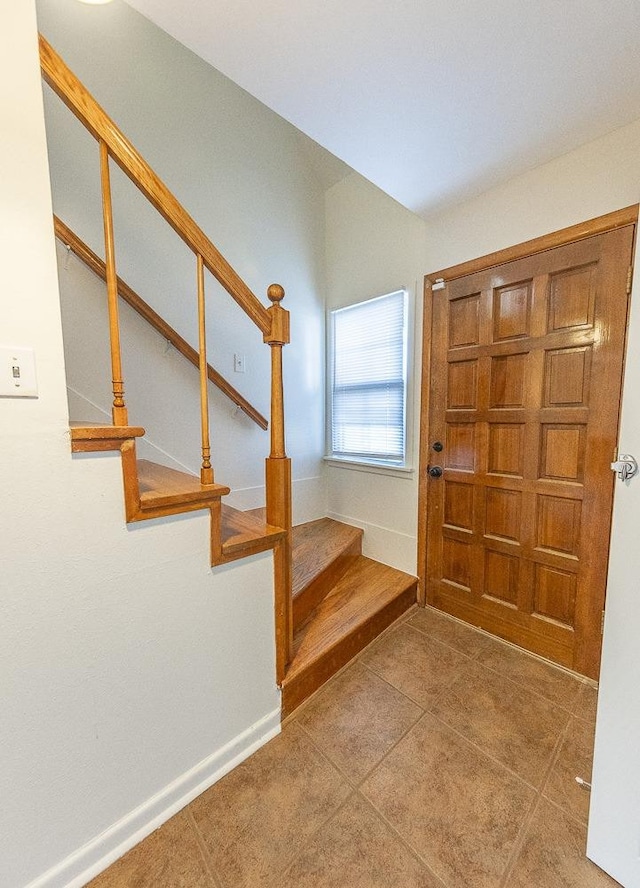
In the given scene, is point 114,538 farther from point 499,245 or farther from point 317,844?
point 499,245

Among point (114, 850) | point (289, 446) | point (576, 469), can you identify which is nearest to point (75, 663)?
point (114, 850)

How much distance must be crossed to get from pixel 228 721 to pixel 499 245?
7.91 ft

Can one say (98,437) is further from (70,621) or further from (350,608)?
(350,608)

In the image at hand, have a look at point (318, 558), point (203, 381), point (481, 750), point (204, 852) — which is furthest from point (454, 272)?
point (204, 852)

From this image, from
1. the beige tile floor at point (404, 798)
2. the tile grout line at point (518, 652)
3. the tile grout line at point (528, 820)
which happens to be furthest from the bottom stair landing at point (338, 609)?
the tile grout line at point (528, 820)

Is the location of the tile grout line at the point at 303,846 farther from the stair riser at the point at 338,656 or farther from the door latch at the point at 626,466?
the door latch at the point at 626,466

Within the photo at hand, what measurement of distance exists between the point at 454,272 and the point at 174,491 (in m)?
1.83

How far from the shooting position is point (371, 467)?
2.39 meters

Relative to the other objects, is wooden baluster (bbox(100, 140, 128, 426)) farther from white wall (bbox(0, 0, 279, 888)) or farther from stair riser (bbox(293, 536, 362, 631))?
stair riser (bbox(293, 536, 362, 631))

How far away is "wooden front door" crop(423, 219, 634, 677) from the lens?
4.88ft

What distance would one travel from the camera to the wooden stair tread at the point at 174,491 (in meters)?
0.98

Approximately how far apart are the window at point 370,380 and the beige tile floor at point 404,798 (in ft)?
4.35

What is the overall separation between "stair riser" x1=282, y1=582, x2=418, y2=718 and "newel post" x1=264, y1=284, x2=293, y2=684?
5.1 inches

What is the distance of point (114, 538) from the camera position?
931mm
